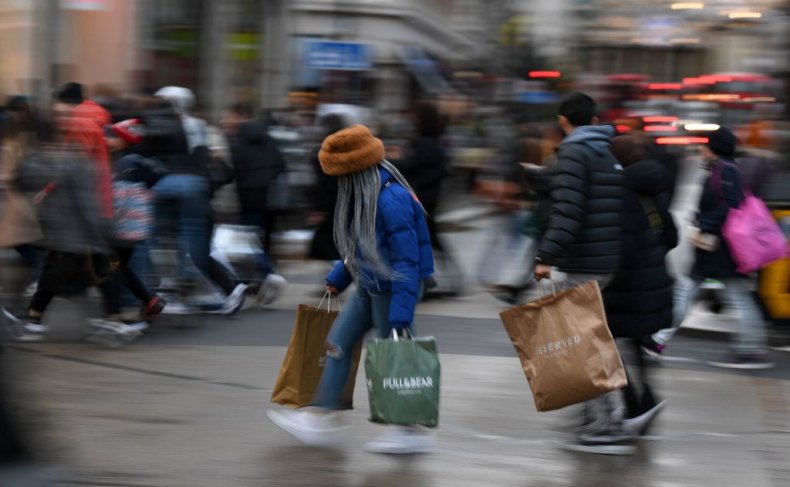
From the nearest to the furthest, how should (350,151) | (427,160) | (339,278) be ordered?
(350,151), (339,278), (427,160)

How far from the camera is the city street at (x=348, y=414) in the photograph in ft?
21.1

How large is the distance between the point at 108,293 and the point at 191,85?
635 inches

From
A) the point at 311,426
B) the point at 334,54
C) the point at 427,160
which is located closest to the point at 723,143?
the point at 427,160

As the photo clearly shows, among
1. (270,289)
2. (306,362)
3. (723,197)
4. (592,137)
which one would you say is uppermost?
(592,137)

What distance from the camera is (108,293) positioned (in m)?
10.1

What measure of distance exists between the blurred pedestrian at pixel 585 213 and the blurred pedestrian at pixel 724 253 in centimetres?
252

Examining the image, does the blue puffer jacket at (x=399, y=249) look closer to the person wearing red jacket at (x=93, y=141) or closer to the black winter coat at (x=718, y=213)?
the black winter coat at (x=718, y=213)

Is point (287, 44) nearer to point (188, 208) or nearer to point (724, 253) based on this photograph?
point (188, 208)

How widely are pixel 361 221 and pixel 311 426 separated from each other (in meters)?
1.09

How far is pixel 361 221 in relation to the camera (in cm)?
659

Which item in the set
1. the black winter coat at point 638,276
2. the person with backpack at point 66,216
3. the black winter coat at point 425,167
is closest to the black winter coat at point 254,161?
the black winter coat at point 425,167

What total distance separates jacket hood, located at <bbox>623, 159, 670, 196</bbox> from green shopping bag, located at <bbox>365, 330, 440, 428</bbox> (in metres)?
1.35

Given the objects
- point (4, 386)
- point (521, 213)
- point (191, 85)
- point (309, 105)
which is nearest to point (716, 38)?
point (191, 85)

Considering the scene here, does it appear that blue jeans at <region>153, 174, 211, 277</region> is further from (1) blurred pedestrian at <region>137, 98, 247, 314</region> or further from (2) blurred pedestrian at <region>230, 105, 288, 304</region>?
(2) blurred pedestrian at <region>230, 105, 288, 304</region>
